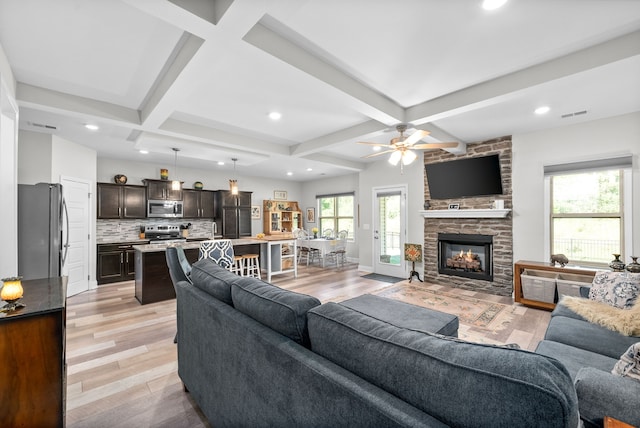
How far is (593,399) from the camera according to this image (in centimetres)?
105

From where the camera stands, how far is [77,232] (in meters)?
4.79

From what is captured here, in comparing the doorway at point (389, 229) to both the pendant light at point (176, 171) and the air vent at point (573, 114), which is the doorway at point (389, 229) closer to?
the air vent at point (573, 114)

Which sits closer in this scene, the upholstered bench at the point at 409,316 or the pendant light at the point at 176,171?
the upholstered bench at the point at 409,316

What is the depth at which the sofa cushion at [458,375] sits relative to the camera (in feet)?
1.95

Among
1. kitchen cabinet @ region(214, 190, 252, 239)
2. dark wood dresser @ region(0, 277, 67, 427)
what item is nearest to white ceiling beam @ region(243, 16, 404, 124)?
dark wood dresser @ region(0, 277, 67, 427)

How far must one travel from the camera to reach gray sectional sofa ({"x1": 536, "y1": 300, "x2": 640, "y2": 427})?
101cm

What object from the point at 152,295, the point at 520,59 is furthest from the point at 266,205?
the point at 520,59

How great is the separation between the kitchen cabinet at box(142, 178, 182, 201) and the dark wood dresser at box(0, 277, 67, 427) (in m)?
5.05

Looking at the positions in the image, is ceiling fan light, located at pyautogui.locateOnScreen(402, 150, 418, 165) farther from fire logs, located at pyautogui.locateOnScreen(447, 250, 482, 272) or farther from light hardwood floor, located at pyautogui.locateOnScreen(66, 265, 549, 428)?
fire logs, located at pyautogui.locateOnScreen(447, 250, 482, 272)

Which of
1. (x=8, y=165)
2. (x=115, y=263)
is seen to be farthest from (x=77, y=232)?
(x=8, y=165)

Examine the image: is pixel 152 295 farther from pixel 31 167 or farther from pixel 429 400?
pixel 429 400

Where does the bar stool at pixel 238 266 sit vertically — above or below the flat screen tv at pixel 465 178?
below

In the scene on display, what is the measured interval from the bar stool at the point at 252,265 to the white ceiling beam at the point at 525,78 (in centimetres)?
363

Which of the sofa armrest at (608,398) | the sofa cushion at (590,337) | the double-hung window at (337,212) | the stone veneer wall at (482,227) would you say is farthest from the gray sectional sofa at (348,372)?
the double-hung window at (337,212)
